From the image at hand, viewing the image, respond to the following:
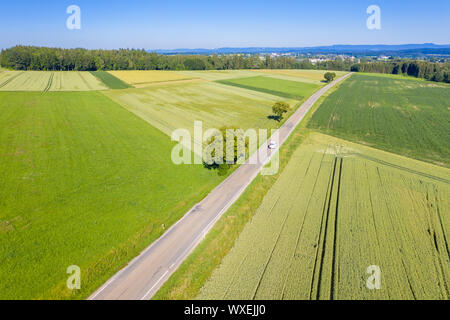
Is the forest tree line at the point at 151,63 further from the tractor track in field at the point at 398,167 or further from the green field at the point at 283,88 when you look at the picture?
the tractor track in field at the point at 398,167

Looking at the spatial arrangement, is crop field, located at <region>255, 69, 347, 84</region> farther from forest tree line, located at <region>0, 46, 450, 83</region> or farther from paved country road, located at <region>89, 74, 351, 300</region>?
paved country road, located at <region>89, 74, 351, 300</region>

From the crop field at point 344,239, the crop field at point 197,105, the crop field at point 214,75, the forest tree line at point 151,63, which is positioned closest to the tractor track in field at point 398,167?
the crop field at point 344,239

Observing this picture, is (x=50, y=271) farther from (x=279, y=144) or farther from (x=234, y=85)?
(x=234, y=85)

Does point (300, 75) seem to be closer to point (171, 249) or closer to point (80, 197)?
point (80, 197)
